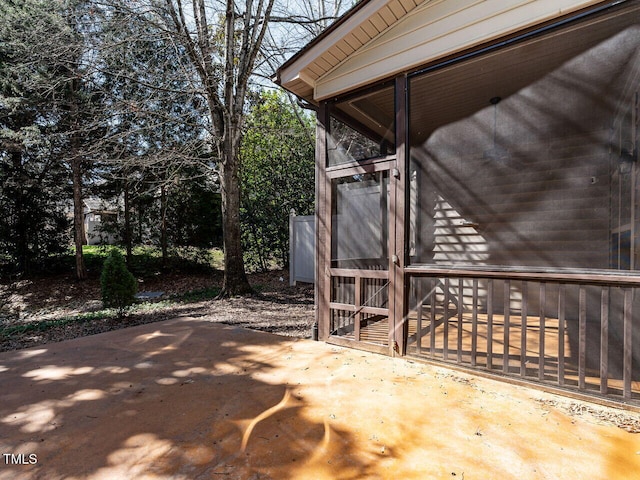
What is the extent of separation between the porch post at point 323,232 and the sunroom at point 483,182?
0.8 inches

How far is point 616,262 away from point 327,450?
2600mm

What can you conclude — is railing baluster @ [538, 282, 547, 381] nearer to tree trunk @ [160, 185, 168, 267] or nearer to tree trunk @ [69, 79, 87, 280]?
tree trunk @ [160, 185, 168, 267]

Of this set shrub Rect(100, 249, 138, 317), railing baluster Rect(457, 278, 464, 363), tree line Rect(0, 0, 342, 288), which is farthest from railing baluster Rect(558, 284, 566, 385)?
tree line Rect(0, 0, 342, 288)

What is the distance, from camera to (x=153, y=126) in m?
6.04

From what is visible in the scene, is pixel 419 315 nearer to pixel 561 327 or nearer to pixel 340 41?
pixel 561 327

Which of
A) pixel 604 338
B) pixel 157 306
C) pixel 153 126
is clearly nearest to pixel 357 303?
pixel 604 338

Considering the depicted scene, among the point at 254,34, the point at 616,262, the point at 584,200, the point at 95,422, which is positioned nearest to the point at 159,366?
the point at 95,422

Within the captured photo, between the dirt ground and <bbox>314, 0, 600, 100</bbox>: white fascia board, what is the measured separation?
10.5 ft

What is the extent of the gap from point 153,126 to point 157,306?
133 inches

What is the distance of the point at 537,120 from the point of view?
288 cm

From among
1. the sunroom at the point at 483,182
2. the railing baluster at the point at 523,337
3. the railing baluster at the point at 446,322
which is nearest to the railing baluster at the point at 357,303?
the sunroom at the point at 483,182

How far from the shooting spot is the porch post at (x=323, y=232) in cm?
389

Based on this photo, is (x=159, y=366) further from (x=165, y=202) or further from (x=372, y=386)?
(x=165, y=202)

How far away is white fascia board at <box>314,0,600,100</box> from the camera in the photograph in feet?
8.73
